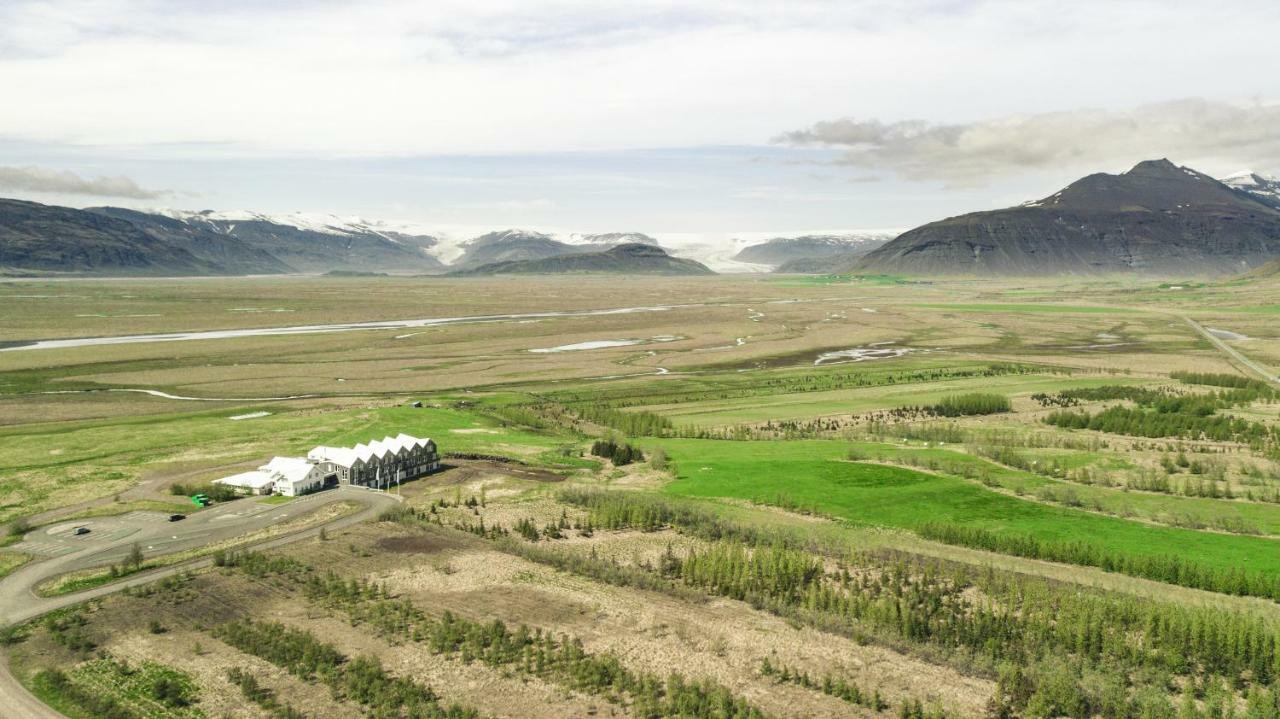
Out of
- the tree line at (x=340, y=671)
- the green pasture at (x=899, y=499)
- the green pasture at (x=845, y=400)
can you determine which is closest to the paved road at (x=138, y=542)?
the tree line at (x=340, y=671)

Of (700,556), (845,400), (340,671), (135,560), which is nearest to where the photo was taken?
(340,671)

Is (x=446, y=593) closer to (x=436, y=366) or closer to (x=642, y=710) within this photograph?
(x=642, y=710)

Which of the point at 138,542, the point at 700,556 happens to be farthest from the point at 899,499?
the point at 138,542

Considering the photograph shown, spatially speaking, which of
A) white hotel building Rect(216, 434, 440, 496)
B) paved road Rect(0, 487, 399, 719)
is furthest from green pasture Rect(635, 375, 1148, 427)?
paved road Rect(0, 487, 399, 719)

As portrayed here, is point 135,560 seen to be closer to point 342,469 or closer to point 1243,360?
point 342,469

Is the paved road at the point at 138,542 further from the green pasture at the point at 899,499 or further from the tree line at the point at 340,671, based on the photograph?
the green pasture at the point at 899,499

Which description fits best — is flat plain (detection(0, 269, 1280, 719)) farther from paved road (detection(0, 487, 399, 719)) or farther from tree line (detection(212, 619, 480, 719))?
paved road (detection(0, 487, 399, 719))

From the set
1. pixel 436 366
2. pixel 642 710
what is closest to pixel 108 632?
pixel 642 710
